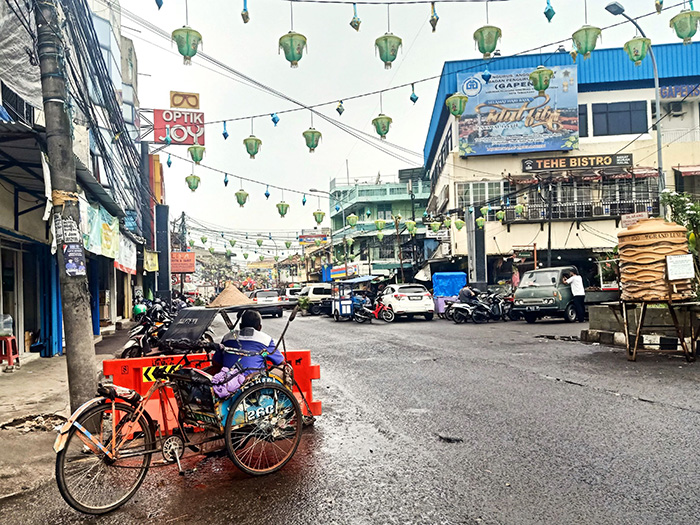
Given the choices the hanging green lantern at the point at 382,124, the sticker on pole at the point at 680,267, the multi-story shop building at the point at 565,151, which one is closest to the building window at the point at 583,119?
the multi-story shop building at the point at 565,151

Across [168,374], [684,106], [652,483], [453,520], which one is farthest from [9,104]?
[684,106]

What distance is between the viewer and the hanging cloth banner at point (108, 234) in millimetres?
13019

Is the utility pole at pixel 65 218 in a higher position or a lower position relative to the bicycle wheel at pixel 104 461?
higher

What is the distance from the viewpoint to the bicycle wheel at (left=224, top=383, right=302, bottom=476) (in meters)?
4.72

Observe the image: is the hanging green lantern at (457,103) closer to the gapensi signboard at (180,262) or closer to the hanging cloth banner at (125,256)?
the hanging cloth banner at (125,256)

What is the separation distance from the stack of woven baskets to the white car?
14440 millimetres

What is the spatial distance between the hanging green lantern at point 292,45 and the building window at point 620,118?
32439 millimetres

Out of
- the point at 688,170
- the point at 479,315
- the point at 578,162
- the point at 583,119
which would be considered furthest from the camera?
the point at 583,119

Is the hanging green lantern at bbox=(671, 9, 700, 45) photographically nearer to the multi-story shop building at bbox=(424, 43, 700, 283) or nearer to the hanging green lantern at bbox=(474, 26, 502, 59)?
the hanging green lantern at bbox=(474, 26, 502, 59)

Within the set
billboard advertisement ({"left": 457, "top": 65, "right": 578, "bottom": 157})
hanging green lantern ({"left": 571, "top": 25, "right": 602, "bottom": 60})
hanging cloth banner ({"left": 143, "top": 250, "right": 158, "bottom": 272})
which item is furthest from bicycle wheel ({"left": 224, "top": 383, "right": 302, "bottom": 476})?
billboard advertisement ({"left": 457, "top": 65, "right": 578, "bottom": 157})

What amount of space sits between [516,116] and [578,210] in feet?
23.1

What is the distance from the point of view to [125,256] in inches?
764

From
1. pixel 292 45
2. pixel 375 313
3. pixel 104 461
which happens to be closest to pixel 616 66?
pixel 375 313

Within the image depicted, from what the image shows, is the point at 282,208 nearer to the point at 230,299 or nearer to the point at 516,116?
the point at 230,299
